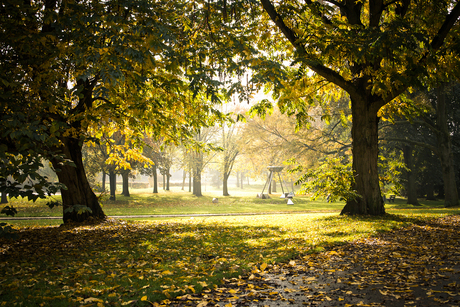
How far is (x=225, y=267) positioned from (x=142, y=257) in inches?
64.0

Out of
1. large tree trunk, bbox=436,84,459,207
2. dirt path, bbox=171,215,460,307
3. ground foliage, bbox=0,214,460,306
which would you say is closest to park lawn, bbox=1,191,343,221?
large tree trunk, bbox=436,84,459,207

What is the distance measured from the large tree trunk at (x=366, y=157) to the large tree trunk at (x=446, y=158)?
1199cm

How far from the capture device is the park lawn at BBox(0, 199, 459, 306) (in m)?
3.71

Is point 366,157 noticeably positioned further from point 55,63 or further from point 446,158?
point 446,158

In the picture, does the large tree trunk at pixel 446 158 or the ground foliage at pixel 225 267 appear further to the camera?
the large tree trunk at pixel 446 158

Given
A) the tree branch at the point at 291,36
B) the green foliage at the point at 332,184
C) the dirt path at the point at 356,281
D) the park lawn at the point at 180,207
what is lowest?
the park lawn at the point at 180,207

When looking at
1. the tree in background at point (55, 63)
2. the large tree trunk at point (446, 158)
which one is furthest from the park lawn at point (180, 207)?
the tree in background at point (55, 63)

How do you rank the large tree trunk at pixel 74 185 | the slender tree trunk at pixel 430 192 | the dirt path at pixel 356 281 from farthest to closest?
the slender tree trunk at pixel 430 192 → the large tree trunk at pixel 74 185 → the dirt path at pixel 356 281

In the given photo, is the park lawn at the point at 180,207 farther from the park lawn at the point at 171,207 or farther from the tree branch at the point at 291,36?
the tree branch at the point at 291,36

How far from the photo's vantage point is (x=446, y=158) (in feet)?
61.9

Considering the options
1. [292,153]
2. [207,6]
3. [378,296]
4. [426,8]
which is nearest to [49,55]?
[207,6]

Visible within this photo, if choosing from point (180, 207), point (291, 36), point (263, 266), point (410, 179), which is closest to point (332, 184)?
point (291, 36)

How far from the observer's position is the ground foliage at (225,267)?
3.68 meters

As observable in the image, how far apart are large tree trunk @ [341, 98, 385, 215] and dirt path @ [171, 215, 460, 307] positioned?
3.86 meters
